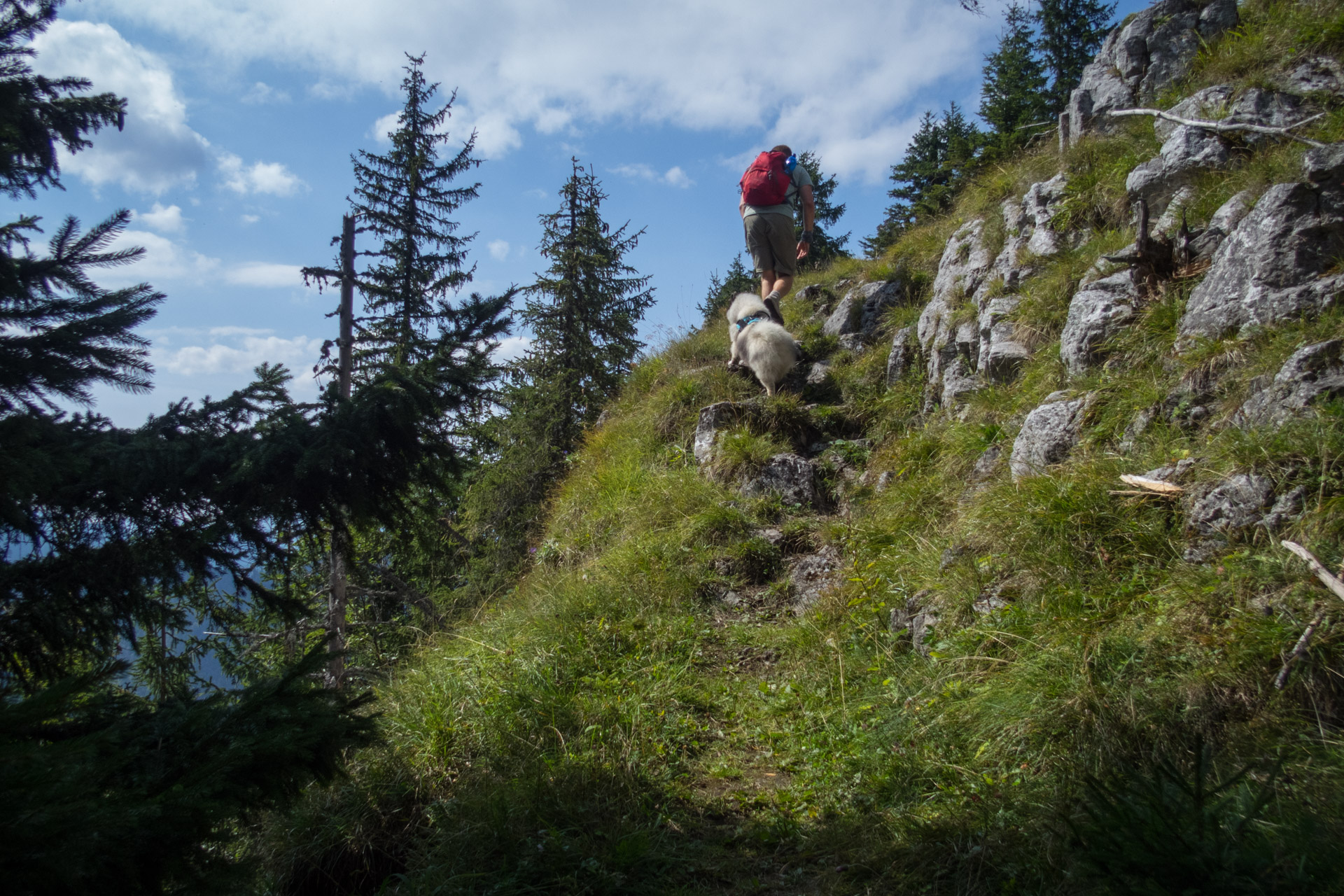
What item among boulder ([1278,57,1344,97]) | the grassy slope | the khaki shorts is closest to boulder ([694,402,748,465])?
the grassy slope

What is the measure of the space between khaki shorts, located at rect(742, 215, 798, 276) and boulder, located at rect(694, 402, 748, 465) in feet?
7.51

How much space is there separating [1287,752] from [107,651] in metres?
4.91

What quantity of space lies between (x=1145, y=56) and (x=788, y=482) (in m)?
6.42

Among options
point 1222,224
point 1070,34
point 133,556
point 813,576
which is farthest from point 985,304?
point 1070,34

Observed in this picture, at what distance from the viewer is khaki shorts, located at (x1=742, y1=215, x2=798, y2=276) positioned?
900cm

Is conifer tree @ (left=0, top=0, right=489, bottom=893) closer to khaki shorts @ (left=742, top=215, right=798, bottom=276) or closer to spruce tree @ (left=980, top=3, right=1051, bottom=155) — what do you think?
khaki shorts @ (left=742, top=215, right=798, bottom=276)

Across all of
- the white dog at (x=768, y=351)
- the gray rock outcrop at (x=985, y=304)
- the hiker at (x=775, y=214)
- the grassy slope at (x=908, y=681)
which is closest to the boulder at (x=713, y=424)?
the white dog at (x=768, y=351)

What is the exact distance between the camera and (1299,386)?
379 centimetres

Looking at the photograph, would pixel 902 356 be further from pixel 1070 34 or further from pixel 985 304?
pixel 1070 34

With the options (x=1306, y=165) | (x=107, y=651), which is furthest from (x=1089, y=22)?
(x=107, y=651)

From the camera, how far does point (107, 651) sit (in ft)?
10.1

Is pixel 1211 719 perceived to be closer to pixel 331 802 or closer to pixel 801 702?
pixel 801 702

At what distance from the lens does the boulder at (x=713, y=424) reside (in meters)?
7.92

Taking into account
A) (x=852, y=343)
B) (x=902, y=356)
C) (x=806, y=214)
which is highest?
(x=806, y=214)
